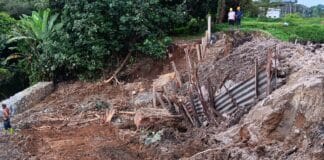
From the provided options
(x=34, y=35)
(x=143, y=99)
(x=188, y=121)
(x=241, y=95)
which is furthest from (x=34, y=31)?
(x=241, y=95)

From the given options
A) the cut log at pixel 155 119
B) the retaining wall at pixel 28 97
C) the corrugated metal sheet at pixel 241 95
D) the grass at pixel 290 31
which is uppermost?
the grass at pixel 290 31

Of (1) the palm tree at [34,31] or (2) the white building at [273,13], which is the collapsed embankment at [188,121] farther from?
(2) the white building at [273,13]

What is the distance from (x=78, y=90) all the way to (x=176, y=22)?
5.07m

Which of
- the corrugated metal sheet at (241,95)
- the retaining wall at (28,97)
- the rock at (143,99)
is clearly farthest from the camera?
the retaining wall at (28,97)

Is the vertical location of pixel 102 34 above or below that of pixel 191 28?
above

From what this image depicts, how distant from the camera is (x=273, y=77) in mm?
11133

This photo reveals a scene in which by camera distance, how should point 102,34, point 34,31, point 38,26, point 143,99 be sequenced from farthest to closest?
point 34,31, point 38,26, point 102,34, point 143,99

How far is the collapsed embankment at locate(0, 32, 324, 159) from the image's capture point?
9.11m

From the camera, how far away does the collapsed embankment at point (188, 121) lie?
911 centimetres

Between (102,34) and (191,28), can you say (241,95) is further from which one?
(191,28)

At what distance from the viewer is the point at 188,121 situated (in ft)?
43.3

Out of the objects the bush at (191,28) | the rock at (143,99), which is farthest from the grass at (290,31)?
the rock at (143,99)

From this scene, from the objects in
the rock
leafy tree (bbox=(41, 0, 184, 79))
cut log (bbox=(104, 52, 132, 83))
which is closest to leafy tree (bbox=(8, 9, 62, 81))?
leafy tree (bbox=(41, 0, 184, 79))

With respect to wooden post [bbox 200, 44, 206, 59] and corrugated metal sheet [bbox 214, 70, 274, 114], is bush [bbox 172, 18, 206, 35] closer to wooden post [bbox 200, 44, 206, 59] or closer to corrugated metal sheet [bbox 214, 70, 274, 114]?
wooden post [bbox 200, 44, 206, 59]
